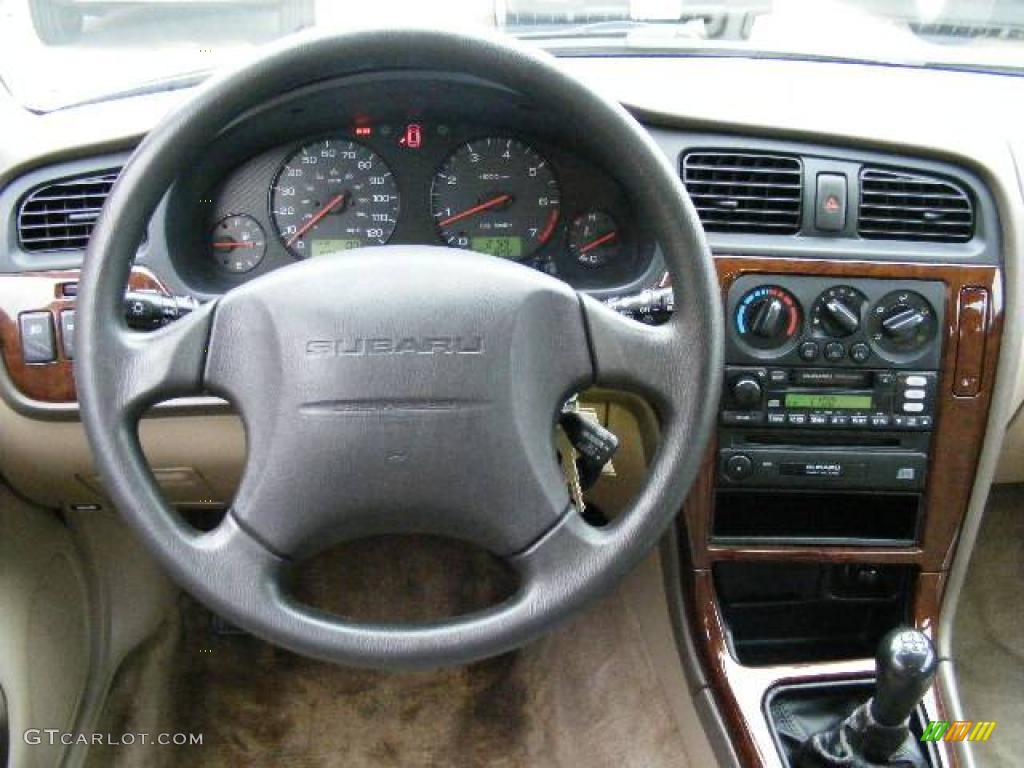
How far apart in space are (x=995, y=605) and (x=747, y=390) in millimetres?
931

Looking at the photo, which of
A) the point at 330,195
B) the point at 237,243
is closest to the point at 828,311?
the point at 330,195

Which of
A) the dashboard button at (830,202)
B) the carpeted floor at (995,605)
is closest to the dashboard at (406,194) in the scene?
the dashboard button at (830,202)

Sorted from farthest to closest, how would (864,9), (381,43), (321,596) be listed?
(321,596)
(864,9)
(381,43)

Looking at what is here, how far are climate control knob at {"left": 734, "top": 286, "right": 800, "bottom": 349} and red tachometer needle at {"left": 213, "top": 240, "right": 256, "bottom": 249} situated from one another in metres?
0.64

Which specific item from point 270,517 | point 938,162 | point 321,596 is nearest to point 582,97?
point 270,517

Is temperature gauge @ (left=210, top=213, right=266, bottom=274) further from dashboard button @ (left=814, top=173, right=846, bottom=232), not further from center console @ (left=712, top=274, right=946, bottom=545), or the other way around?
dashboard button @ (left=814, top=173, right=846, bottom=232)

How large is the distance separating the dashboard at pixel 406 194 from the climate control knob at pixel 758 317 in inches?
5.4

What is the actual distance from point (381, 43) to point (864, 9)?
111 centimetres

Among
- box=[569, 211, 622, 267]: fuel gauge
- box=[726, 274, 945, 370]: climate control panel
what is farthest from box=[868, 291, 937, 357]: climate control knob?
box=[569, 211, 622, 267]: fuel gauge

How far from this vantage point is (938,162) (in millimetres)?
1400

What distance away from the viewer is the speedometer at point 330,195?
4.60 feet

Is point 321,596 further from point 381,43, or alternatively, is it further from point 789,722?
point 381,43

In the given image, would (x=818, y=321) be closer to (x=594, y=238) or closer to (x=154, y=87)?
(x=594, y=238)

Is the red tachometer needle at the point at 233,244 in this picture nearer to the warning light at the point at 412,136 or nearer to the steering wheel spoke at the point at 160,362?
the warning light at the point at 412,136
